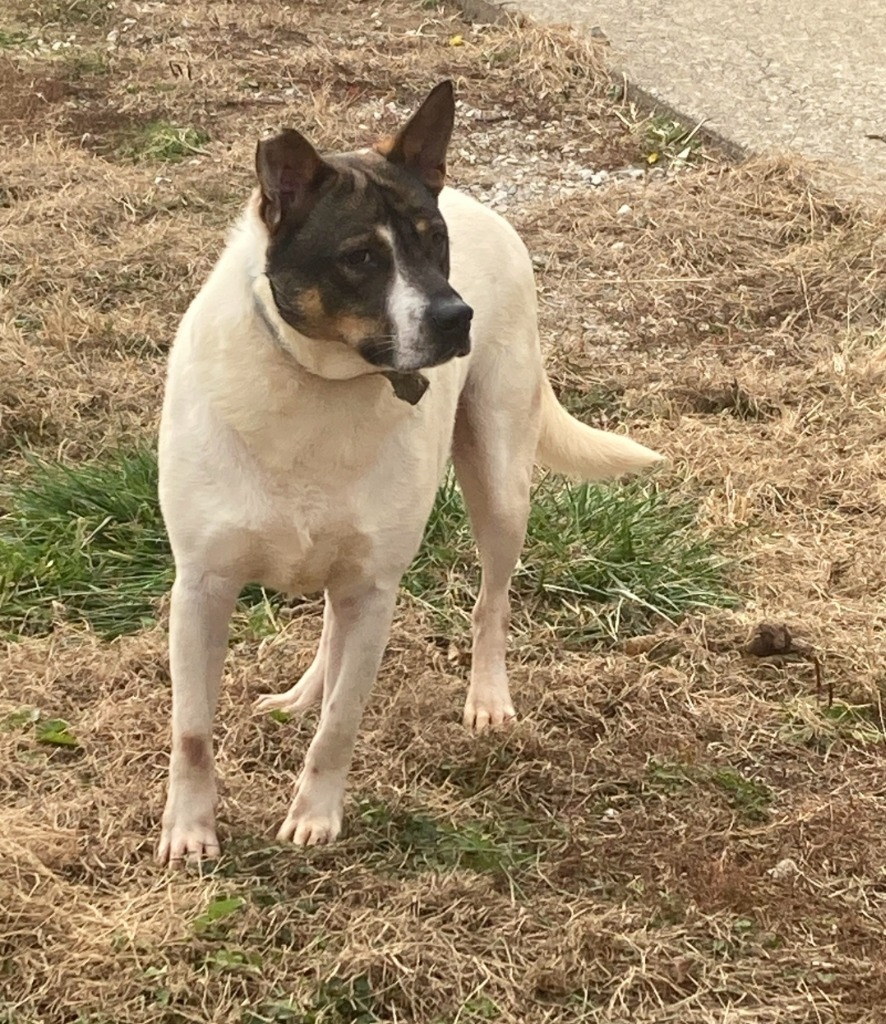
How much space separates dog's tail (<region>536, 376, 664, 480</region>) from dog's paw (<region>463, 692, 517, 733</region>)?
70cm

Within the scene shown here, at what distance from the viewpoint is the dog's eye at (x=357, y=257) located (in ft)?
9.25

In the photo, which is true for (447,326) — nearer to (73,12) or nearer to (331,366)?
(331,366)

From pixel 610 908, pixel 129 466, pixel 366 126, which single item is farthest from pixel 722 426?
pixel 366 126

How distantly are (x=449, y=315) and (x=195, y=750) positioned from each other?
1.04 m

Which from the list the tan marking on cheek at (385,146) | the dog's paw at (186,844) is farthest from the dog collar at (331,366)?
the dog's paw at (186,844)

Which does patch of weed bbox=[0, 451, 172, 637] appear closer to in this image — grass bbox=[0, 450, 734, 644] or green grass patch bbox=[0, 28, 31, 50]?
grass bbox=[0, 450, 734, 644]

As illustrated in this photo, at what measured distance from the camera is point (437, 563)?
173 inches

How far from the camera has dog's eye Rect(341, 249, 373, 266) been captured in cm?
282

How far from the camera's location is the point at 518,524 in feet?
12.6

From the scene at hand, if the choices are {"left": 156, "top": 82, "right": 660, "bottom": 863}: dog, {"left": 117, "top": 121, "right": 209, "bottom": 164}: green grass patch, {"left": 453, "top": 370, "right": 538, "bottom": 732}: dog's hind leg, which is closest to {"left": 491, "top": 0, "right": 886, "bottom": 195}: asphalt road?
{"left": 117, "top": 121, "right": 209, "bottom": 164}: green grass patch

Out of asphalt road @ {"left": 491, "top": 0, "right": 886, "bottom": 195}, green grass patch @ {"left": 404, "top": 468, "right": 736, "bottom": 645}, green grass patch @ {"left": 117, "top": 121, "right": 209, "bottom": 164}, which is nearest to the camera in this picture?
green grass patch @ {"left": 404, "top": 468, "right": 736, "bottom": 645}

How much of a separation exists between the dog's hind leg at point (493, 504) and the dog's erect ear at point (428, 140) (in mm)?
732

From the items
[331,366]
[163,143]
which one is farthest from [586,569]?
[163,143]

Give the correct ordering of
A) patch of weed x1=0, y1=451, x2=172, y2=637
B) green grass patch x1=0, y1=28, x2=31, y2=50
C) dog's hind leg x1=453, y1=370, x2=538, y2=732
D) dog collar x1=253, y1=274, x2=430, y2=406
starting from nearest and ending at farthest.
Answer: dog collar x1=253, y1=274, x2=430, y2=406
dog's hind leg x1=453, y1=370, x2=538, y2=732
patch of weed x1=0, y1=451, x2=172, y2=637
green grass patch x1=0, y1=28, x2=31, y2=50
